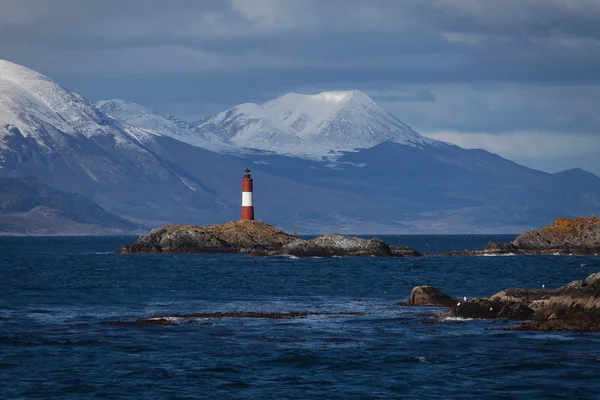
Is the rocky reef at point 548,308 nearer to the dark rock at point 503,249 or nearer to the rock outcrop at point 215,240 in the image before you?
the dark rock at point 503,249

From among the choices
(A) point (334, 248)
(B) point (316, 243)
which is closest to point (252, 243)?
(B) point (316, 243)

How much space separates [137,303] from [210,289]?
54.4ft

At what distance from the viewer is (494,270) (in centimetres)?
12531

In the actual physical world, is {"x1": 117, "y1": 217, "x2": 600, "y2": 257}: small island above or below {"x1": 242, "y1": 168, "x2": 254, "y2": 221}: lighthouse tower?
below

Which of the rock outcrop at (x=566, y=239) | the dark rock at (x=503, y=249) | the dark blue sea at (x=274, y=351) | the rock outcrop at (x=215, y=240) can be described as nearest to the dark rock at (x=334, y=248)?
the rock outcrop at (x=215, y=240)

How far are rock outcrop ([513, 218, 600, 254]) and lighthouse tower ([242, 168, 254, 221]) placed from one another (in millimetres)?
39091

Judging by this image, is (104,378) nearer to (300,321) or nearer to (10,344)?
(10,344)

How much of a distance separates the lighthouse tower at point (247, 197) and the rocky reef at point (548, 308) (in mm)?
108553

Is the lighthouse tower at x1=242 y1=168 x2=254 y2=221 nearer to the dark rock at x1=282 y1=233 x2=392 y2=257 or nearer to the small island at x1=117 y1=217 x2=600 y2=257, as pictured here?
the small island at x1=117 y1=217 x2=600 y2=257

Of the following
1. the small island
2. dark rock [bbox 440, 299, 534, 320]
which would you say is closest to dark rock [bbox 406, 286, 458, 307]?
dark rock [bbox 440, 299, 534, 320]

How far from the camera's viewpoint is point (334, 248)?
161875 millimetres

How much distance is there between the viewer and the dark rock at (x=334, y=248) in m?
161

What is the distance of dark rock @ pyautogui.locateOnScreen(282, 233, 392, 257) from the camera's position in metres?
161

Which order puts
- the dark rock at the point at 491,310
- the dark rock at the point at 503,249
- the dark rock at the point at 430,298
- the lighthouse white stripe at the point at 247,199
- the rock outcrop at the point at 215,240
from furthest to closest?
1. the lighthouse white stripe at the point at 247,199
2. the rock outcrop at the point at 215,240
3. the dark rock at the point at 503,249
4. the dark rock at the point at 430,298
5. the dark rock at the point at 491,310
